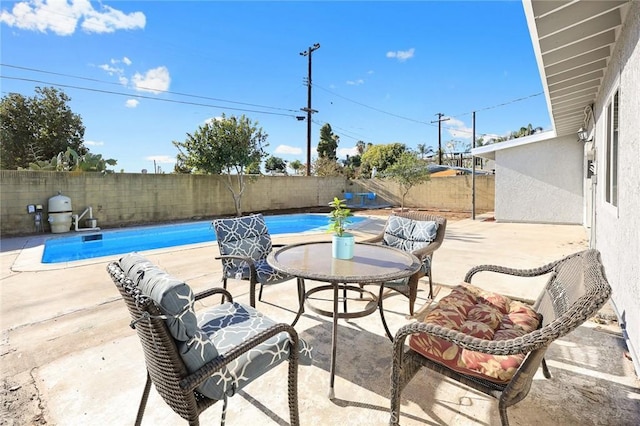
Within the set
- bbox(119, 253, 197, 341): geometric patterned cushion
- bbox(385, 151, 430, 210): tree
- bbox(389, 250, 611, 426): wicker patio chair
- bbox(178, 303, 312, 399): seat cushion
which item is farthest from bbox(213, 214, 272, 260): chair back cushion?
bbox(385, 151, 430, 210): tree

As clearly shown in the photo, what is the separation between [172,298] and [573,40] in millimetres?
4531

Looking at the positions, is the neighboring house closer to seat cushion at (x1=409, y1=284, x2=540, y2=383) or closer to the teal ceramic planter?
seat cushion at (x1=409, y1=284, x2=540, y2=383)

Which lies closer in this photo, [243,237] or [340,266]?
[340,266]

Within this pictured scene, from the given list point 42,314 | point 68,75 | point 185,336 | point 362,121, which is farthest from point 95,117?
point 362,121

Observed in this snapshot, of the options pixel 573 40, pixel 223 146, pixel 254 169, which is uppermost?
pixel 223 146

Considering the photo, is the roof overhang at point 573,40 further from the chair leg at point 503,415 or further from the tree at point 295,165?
the tree at point 295,165

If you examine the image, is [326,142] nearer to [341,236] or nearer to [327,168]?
[327,168]

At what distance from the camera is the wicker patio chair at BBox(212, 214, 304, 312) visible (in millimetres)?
3064

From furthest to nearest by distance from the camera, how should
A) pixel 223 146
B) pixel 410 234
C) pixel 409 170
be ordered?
pixel 409 170 < pixel 223 146 < pixel 410 234

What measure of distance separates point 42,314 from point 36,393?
159 centimetres

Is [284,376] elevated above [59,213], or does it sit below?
below

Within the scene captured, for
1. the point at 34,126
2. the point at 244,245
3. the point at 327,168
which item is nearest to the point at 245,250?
the point at 244,245

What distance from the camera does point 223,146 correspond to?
11500 millimetres

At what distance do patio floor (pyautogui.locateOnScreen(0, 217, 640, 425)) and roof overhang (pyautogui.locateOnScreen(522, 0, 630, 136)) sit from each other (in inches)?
112
